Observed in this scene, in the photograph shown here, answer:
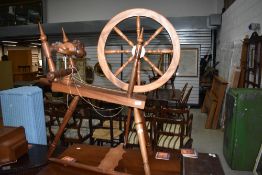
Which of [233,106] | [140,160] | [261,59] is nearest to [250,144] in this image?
[233,106]

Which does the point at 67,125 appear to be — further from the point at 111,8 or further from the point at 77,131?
the point at 111,8

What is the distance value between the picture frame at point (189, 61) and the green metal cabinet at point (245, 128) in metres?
4.21

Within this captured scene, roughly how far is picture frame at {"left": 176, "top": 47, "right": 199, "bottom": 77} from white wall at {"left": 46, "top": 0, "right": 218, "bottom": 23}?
1.30m

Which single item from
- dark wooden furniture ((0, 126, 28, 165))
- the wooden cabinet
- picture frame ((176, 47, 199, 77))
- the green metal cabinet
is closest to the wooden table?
dark wooden furniture ((0, 126, 28, 165))

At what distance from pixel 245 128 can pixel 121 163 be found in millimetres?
2515

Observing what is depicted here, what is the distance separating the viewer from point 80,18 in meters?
8.95

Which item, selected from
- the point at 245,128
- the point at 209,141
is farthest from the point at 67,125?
the point at 209,141

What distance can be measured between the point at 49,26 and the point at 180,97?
18.8 ft

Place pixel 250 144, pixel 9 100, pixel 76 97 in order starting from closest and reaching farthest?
pixel 76 97 < pixel 9 100 < pixel 250 144

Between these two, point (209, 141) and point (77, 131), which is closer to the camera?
point (77, 131)

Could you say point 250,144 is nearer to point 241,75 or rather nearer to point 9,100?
point 241,75

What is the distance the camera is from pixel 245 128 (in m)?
3.33

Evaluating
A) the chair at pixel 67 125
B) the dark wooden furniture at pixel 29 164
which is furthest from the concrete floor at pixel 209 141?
the dark wooden furniture at pixel 29 164

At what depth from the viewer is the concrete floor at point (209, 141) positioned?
11.9 feet
